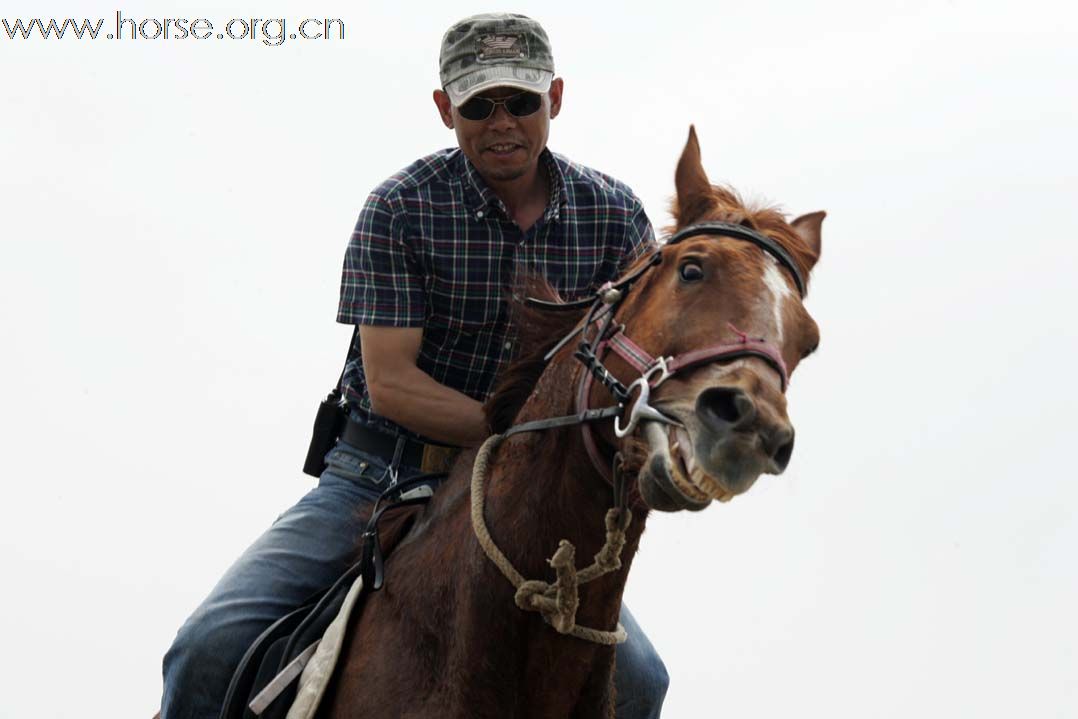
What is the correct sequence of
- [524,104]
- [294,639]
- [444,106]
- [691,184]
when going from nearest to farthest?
[691,184]
[294,639]
[524,104]
[444,106]

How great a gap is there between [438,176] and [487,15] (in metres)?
0.70

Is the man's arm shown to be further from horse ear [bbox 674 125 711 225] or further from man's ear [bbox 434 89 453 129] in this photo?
horse ear [bbox 674 125 711 225]

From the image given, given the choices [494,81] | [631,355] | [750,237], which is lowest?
[631,355]

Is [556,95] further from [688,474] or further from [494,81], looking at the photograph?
[688,474]

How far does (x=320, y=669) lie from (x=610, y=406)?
1.52 meters

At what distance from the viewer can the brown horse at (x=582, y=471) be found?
13.2ft

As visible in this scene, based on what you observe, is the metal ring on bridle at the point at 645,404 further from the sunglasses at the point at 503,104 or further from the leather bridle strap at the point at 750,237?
the sunglasses at the point at 503,104

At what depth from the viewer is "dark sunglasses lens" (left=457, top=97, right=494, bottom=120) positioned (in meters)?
6.02

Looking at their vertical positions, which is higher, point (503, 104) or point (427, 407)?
point (503, 104)

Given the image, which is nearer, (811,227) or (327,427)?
(811,227)

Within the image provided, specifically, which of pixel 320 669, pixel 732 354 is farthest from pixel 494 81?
pixel 320 669

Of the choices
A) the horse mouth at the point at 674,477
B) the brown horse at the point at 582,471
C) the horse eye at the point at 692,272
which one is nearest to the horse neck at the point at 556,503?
the brown horse at the point at 582,471

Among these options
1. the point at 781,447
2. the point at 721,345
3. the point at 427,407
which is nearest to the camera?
the point at 781,447

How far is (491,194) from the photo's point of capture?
6.17 meters
